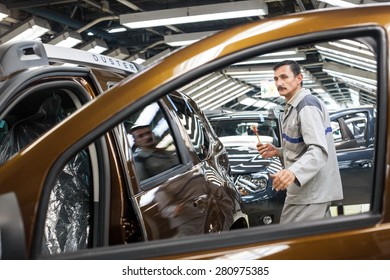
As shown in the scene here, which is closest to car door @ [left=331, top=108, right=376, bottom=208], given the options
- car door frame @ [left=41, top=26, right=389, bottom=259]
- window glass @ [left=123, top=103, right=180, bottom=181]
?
window glass @ [left=123, top=103, right=180, bottom=181]

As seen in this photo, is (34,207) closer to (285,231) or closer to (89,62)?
(285,231)

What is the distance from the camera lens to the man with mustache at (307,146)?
2609mm

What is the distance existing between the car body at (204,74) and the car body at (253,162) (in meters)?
3.81

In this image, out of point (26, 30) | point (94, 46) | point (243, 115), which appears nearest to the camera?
point (243, 115)

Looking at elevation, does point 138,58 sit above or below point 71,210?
below

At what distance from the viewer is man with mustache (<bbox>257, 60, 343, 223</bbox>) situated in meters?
2.61

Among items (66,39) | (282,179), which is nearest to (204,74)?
(282,179)

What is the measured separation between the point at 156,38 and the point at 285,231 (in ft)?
39.7

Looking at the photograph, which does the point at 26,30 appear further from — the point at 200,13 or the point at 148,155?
the point at 148,155

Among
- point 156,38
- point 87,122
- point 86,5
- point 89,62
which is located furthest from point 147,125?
point 156,38

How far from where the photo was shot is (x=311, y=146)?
8.39 ft

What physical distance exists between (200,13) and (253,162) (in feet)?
11.2

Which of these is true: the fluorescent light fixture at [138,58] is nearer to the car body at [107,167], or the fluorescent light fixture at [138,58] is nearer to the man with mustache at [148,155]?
the car body at [107,167]

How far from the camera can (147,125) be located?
2.90 meters
